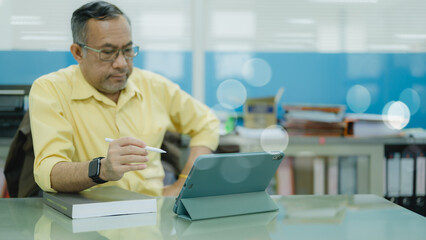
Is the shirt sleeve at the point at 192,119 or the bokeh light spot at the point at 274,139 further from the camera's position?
the bokeh light spot at the point at 274,139

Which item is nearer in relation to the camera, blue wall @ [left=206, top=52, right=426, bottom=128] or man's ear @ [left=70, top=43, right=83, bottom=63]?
man's ear @ [left=70, top=43, right=83, bottom=63]

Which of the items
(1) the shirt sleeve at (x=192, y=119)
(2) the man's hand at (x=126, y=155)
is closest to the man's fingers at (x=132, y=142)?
(2) the man's hand at (x=126, y=155)

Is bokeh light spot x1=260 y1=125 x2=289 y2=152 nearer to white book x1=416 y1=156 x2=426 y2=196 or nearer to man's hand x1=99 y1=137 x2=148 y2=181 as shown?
white book x1=416 y1=156 x2=426 y2=196

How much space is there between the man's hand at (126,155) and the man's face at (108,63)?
0.65 m

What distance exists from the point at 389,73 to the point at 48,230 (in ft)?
9.58

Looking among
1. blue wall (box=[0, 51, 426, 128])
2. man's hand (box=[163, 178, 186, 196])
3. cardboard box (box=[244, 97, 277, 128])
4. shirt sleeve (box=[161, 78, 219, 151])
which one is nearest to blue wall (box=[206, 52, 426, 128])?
blue wall (box=[0, 51, 426, 128])

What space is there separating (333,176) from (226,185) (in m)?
1.78

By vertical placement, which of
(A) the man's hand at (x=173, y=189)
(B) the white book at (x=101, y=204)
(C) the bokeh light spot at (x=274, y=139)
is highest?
(B) the white book at (x=101, y=204)

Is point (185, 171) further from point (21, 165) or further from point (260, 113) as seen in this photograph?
point (260, 113)

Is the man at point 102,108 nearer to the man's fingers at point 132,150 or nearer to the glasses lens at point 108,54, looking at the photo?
the glasses lens at point 108,54

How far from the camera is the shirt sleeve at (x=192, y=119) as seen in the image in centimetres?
216

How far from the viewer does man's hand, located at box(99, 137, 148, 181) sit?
1.22 m

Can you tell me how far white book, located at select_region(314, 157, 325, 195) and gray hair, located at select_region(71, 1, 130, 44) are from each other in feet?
5.15

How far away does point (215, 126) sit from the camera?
2.21m
